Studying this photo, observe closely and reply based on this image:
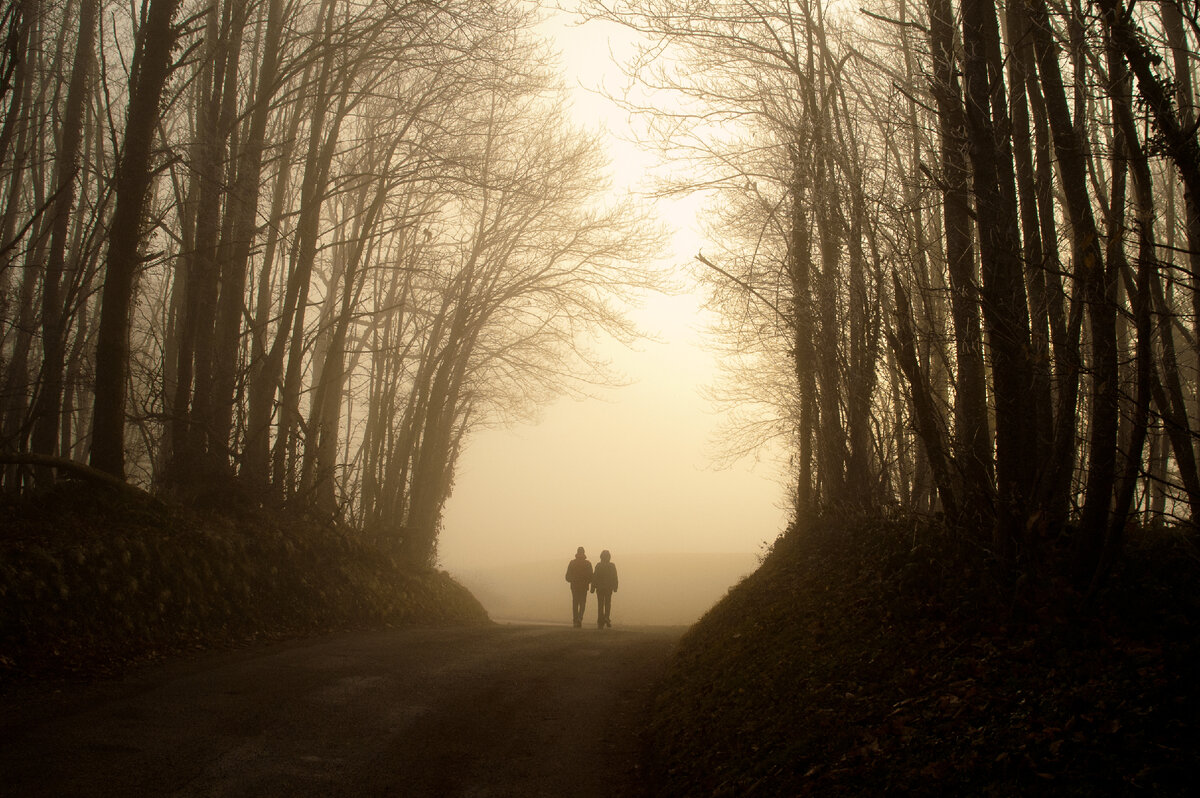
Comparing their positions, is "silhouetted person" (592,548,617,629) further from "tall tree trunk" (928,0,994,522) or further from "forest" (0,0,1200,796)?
"tall tree trunk" (928,0,994,522)

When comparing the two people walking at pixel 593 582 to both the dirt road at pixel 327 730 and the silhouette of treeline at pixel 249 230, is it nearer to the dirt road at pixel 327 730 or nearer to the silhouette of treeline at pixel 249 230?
the silhouette of treeline at pixel 249 230

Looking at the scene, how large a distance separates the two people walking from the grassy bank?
6.38 m

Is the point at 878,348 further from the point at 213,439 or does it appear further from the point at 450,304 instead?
the point at 450,304

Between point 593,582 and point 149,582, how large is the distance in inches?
461

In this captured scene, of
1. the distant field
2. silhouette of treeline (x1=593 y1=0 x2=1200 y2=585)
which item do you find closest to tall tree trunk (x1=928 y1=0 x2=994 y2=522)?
silhouette of treeline (x1=593 y1=0 x2=1200 y2=585)

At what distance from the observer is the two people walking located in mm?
18906

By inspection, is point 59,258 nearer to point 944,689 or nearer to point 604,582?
point 604,582

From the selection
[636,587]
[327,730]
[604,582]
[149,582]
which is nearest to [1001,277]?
[327,730]

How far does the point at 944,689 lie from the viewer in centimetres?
484

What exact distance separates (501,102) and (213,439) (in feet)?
34.4

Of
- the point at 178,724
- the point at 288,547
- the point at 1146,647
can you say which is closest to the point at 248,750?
the point at 178,724

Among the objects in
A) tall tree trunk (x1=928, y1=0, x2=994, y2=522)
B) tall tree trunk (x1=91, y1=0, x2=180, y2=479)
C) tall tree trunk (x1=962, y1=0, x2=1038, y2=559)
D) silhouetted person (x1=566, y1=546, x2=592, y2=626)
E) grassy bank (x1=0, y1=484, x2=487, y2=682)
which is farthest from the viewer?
silhouetted person (x1=566, y1=546, x2=592, y2=626)

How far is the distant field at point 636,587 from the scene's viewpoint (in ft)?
129

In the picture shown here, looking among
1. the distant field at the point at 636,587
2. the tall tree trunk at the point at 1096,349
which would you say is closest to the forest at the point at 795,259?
the tall tree trunk at the point at 1096,349
